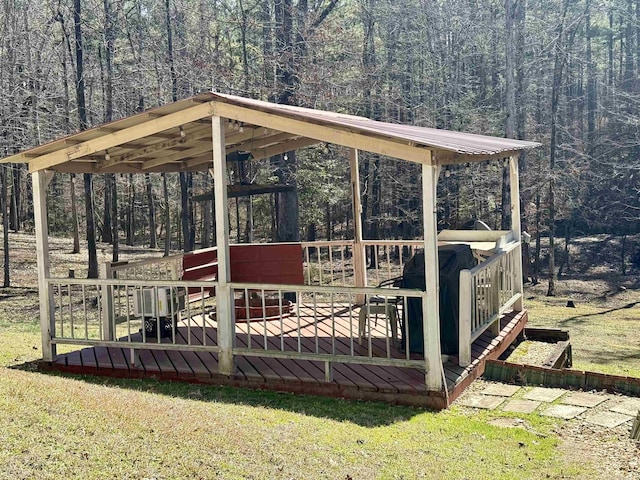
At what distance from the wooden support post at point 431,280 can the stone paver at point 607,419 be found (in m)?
1.25

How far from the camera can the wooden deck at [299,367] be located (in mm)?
5988

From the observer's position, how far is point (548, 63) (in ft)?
97.7

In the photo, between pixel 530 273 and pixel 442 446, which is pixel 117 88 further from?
pixel 442 446

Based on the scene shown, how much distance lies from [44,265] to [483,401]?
187 inches

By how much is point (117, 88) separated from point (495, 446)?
61.0 feet

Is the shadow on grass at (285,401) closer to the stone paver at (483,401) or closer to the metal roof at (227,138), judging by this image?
the stone paver at (483,401)

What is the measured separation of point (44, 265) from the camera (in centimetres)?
727

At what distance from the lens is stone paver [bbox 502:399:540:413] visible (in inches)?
227

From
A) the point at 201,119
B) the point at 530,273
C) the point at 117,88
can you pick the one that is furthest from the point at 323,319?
the point at 530,273

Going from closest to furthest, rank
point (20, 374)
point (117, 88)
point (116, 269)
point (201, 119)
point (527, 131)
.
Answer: point (20, 374), point (201, 119), point (116, 269), point (117, 88), point (527, 131)

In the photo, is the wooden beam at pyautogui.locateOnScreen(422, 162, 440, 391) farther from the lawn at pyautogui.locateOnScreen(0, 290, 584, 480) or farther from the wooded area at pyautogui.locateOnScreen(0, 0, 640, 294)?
the wooded area at pyautogui.locateOnScreen(0, 0, 640, 294)

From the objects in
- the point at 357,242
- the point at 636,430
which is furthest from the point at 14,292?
the point at 636,430

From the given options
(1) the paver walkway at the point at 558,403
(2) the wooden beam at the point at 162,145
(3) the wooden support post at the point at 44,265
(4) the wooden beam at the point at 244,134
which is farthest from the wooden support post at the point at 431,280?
(3) the wooden support post at the point at 44,265

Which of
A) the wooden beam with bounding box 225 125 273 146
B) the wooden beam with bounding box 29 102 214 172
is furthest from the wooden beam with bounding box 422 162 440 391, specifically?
the wooden beam with bounding box 225 125 273 146
